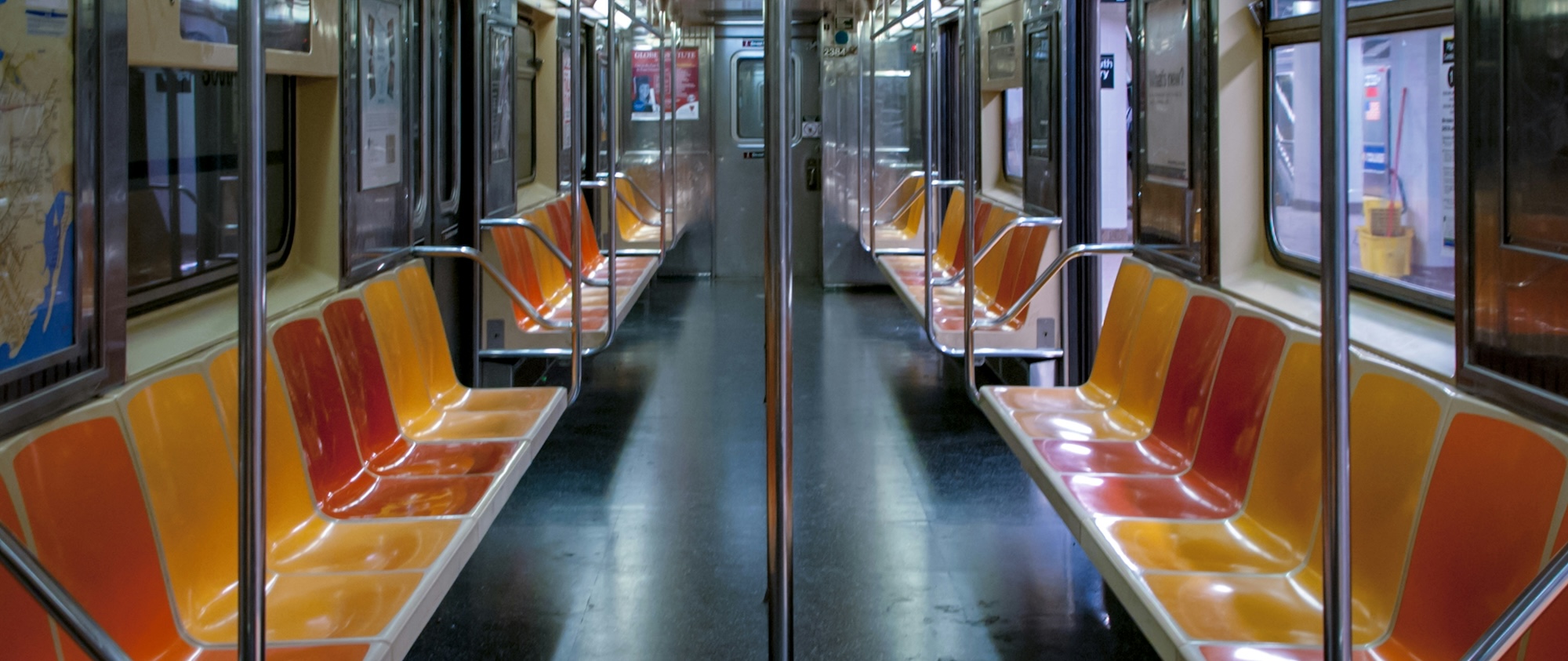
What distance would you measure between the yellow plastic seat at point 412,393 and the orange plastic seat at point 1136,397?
4.55ft

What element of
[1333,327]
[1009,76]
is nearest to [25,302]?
[1333,327]

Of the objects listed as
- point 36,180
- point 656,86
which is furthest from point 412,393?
point 656,86

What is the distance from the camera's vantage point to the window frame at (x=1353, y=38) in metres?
2.55

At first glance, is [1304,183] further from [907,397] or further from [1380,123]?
[907,397]

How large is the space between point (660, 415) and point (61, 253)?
3555mm

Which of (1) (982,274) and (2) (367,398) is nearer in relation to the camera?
(2) (367,398)

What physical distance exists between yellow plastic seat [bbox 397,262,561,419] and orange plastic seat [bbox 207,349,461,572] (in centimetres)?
104

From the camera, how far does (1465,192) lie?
2.19 metres

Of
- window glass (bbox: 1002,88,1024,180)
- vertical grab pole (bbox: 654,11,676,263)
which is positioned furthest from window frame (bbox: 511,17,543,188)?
window glass (bbox: 1002,88,1024,180)

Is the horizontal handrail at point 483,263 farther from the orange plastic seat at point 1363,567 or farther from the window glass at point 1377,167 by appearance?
the orange plastic seat at point 1363,567

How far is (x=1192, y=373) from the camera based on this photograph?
3324 millimetres

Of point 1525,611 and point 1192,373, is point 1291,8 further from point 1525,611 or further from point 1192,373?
point 1525,611

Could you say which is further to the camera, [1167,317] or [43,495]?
[1167,317]

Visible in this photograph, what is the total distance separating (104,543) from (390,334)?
1646 mm
